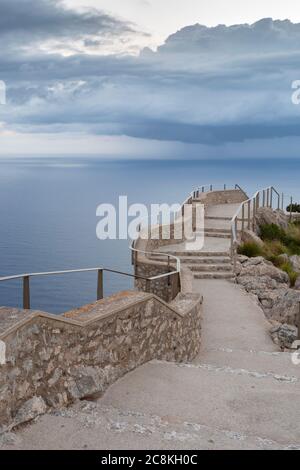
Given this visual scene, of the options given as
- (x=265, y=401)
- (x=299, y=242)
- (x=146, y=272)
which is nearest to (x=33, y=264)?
(x=299, y=242)

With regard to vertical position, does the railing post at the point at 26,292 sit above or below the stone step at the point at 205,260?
above

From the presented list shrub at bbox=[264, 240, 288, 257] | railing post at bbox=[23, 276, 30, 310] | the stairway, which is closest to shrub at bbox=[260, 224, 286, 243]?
shrub at bbox=[264, 240, 288, 257]

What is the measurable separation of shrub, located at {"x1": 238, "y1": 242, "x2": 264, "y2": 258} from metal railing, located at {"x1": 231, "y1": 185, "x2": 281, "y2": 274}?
0.46 m

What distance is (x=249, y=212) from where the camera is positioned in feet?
74.9

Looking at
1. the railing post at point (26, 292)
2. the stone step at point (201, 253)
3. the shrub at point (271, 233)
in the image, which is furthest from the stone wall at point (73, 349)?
the shrub at point (271, 233)

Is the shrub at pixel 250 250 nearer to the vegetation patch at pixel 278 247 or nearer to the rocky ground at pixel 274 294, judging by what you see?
the vegetation patch at pixel 278 247

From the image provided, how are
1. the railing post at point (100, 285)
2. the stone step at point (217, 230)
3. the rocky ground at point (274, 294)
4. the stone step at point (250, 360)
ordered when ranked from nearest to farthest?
the railing post at point (100, 285) → the stone step at point (250, 360) → the rocky ground at point (274, 294) → the stone step at point (217, 230)

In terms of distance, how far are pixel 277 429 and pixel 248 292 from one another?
33.5 ft

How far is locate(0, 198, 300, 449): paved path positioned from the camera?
180 inches

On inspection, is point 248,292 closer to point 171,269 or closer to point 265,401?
point 171,269

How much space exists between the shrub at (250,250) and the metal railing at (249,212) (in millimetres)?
457

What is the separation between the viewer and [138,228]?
1912 cm

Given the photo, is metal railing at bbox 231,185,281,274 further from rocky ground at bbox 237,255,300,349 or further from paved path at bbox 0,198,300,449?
paved path at bbox 0,198,300,449

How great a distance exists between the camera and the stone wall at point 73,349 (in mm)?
4785
